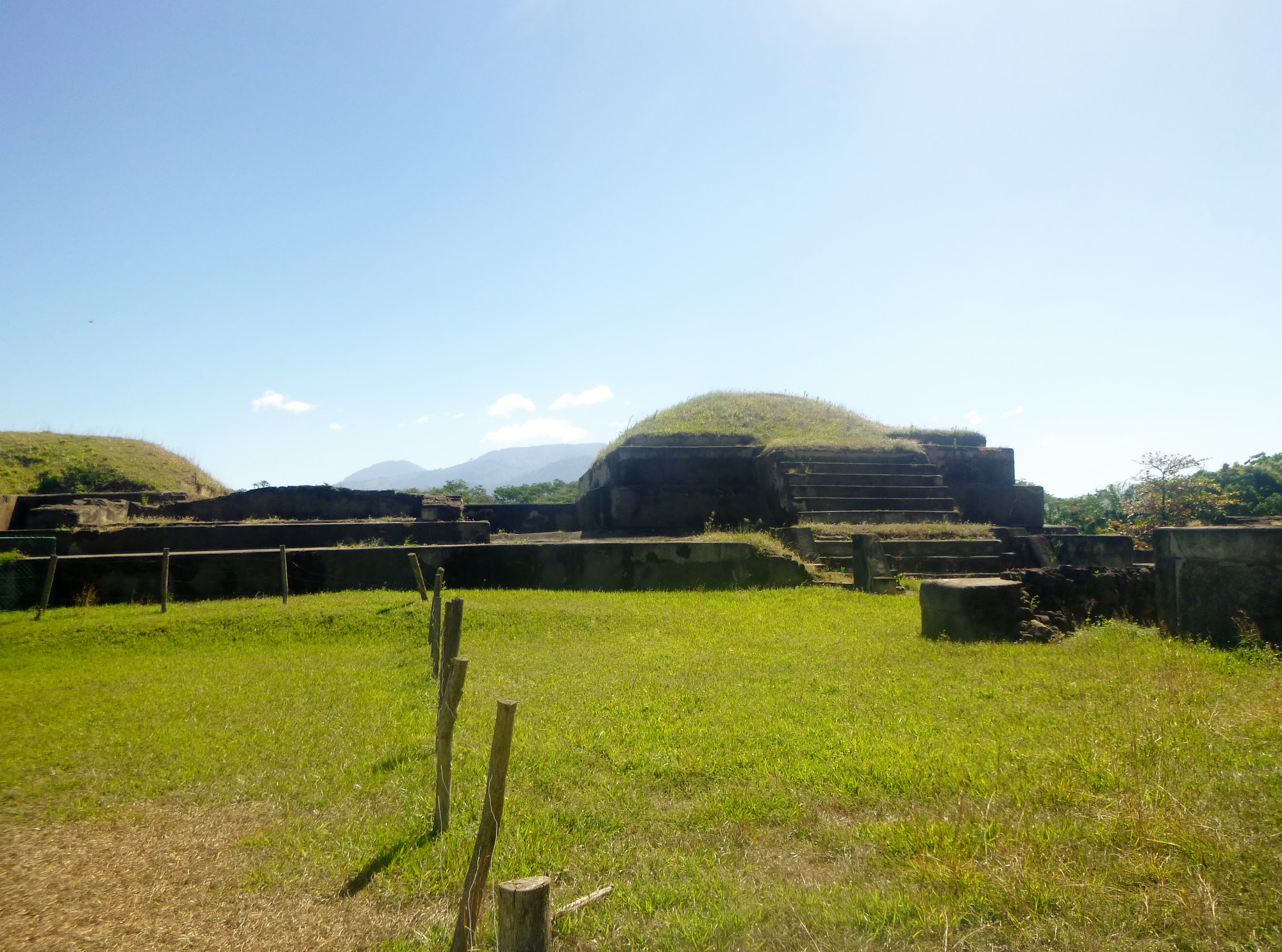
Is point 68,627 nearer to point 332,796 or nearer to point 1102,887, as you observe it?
point 332,796

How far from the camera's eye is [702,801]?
11.2 ft

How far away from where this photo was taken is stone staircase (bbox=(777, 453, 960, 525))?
1351cm

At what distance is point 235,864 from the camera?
313 cm

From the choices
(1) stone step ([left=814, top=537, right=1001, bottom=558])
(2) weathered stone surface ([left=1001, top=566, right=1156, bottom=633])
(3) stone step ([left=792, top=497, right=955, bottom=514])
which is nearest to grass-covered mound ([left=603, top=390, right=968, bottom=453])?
(3) stone step ([left=792, top=497, right=955, bottom=514])

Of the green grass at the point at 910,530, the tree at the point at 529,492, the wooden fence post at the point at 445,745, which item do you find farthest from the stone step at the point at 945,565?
the tree at the point at 529,492

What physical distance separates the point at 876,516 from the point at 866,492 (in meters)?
0.66

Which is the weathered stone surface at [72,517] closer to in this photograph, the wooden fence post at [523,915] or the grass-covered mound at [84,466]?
the grass-covered mound at [84,466]

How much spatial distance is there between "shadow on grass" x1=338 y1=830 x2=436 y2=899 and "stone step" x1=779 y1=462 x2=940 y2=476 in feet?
38.0

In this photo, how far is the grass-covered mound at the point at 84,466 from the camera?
2034cm

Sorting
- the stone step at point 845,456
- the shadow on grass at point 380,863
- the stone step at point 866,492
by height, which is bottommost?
the shadow on grass at point 380,863

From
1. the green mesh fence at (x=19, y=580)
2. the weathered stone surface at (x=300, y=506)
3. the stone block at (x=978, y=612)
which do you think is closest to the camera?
the stone block at (x=978, y=612)

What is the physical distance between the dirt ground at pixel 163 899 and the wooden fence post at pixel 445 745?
497 millimetres

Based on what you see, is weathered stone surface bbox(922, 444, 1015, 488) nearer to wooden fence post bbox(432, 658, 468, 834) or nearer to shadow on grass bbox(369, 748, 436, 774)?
shadow on grass bbox(369, 748, 436, 774)

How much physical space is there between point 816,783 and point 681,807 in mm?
656
